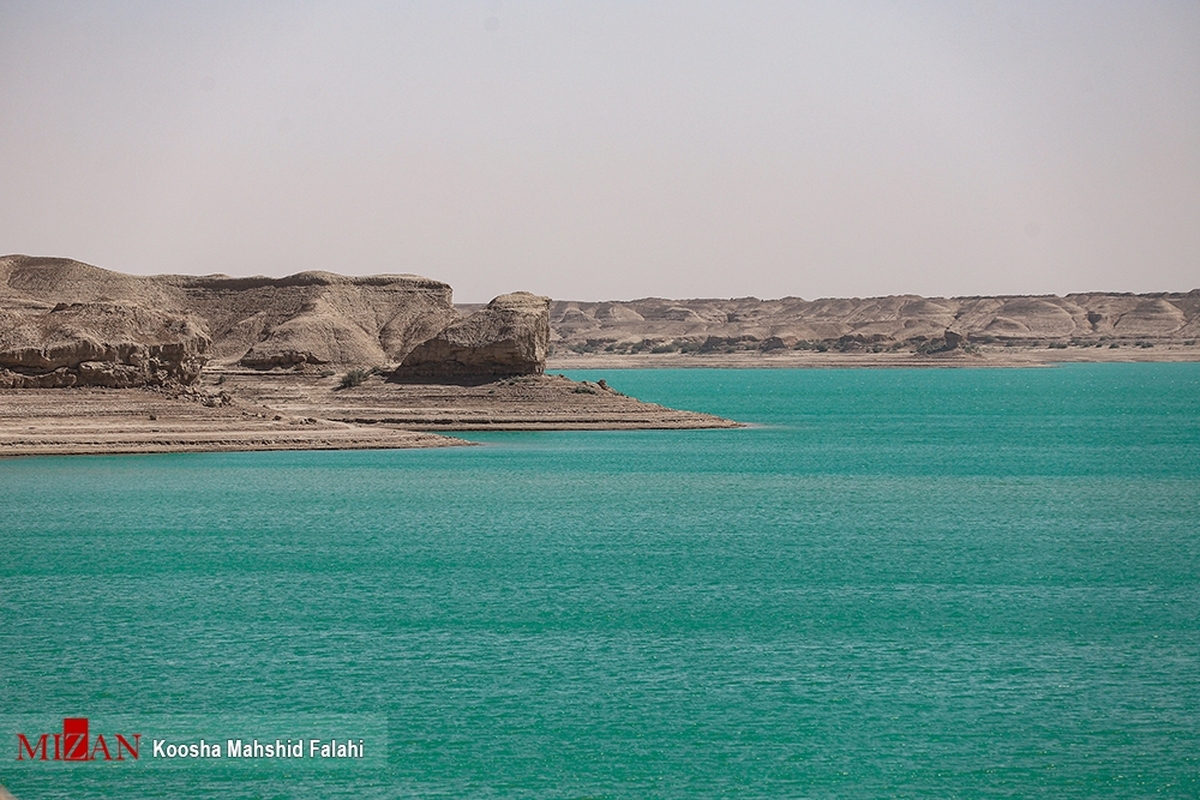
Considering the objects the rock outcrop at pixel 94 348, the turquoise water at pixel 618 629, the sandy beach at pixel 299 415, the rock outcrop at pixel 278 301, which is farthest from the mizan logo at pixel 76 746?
the rock outcrop at pixel 278 301

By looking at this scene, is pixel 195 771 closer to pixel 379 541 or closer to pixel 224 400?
pixel 379 541

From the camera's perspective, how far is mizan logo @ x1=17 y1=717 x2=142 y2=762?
61.8 feet

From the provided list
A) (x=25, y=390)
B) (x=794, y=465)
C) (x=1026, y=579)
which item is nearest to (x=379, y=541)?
(x=1026, y=579)

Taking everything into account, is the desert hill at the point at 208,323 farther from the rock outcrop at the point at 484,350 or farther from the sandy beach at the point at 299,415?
the sandy beach at the point at 299,415

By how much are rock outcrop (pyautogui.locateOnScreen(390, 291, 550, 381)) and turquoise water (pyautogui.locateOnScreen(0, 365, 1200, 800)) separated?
108 feet

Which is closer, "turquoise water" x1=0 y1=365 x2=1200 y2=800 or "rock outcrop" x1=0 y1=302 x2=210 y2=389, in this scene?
"turquoise water" x1=0 y1=365 x2=1200 y2=800

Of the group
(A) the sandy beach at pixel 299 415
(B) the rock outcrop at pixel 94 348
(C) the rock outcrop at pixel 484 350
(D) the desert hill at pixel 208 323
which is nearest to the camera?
(A) the sandy beach at pixel 299 415

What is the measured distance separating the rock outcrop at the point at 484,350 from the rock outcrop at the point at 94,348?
17769 mm

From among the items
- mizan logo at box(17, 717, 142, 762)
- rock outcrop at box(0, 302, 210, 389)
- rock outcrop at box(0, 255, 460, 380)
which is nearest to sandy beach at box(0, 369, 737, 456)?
rock outcrop at box(0, 302, 210, 389)

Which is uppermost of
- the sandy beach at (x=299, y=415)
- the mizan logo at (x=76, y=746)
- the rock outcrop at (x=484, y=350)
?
the rock outcrop at (x=484, y=350)

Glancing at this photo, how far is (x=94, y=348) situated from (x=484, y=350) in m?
25.0

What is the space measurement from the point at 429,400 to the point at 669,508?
1665 inches

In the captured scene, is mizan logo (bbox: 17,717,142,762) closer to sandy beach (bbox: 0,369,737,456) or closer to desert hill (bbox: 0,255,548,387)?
sandy beach (bbox: 0,369,737,456)

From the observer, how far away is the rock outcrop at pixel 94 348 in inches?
2712
